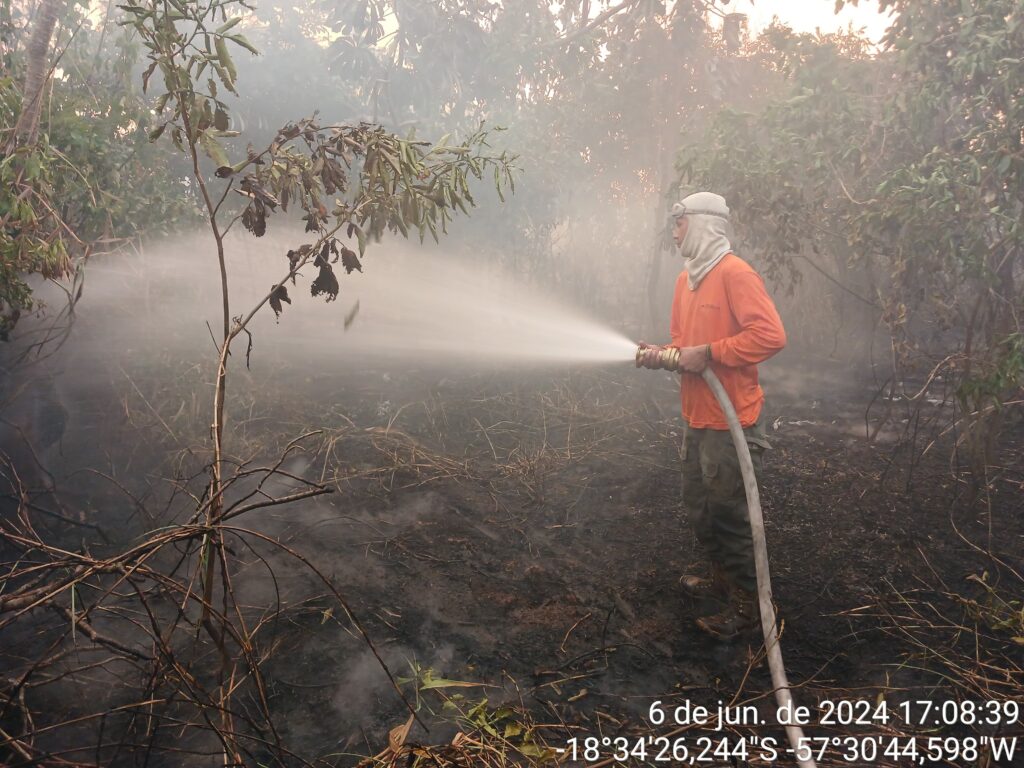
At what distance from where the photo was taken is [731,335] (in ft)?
11.3

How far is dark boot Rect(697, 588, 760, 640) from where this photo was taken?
10.9 ft

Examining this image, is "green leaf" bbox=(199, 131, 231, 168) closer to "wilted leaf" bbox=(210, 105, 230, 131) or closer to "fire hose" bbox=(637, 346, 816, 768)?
"wilted leaf" bbox=(210, 105, 230, 131)

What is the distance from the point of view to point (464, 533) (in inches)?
172

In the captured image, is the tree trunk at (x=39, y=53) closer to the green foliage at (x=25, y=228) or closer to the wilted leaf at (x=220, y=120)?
the green foliage at (x=25, y=228)

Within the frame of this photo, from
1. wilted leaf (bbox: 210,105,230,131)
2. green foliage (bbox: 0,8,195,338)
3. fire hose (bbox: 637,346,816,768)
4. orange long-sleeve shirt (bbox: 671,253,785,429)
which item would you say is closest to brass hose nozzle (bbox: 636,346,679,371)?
fire hose (bbox: 637,346,816,768)

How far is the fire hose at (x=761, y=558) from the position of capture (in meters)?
2.45

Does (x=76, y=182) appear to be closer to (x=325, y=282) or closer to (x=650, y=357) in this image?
(x=325, y=282)

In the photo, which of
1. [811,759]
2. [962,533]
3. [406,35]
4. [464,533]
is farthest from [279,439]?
[406,35]

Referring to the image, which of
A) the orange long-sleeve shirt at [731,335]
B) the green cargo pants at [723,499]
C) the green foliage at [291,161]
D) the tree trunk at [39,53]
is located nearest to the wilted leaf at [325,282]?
the green foliage at [291,161]

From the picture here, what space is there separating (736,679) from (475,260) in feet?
28.7

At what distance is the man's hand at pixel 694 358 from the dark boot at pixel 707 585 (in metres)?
1.12

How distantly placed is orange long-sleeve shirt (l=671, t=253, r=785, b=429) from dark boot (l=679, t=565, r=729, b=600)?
33.4 inches

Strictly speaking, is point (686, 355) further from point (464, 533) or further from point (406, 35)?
point (406, 35)

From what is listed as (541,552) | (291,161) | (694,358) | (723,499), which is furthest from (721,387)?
(291,161)
